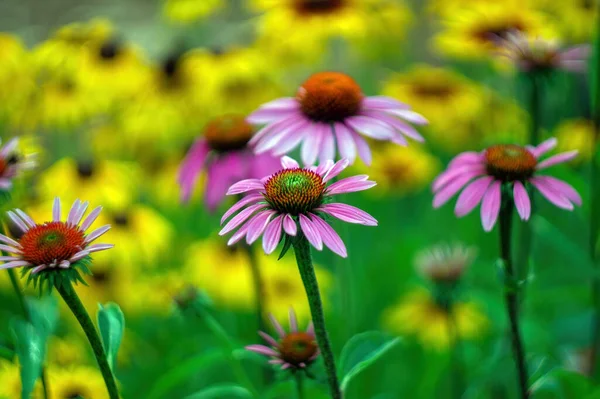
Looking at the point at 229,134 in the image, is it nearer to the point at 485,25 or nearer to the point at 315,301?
the point at 315,301

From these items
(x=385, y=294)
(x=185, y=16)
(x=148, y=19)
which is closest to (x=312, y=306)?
(x=385, y=294)

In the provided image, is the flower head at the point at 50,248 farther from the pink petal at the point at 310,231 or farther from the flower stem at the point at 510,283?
the flower stem at the point at 510,283

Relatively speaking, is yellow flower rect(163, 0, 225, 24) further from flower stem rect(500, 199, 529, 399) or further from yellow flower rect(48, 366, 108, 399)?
flower stem rect(500, 199, 529, 399)

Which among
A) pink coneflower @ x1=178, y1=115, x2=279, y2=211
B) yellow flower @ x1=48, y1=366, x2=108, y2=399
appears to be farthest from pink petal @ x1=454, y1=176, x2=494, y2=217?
yellow flower @ x1=48, y1=366, x2=108, y2=399

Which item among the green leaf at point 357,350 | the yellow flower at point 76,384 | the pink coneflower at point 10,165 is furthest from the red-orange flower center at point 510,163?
the yellow flower at point 76,384

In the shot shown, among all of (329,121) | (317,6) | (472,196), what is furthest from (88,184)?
(472,196)
